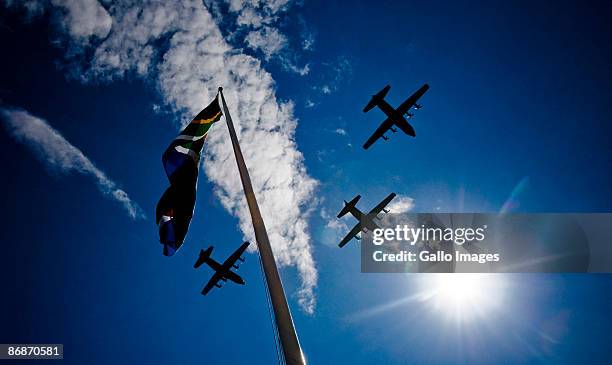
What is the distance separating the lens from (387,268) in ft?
66.7

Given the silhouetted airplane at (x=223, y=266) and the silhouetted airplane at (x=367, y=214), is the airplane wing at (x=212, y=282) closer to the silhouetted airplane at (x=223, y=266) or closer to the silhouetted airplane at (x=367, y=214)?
the silhouetted airplane at (x=223, y=266)

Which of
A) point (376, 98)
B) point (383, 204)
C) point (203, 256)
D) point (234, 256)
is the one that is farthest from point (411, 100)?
point (203, 256)

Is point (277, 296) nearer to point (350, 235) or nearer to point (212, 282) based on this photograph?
point (350, 235)

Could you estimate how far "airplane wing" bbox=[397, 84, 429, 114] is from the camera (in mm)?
22316

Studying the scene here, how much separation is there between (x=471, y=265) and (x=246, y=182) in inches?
731

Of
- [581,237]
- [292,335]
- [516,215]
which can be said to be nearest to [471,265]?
[516,215]

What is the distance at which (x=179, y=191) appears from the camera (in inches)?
294

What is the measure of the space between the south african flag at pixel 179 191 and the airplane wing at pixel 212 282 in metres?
20.9

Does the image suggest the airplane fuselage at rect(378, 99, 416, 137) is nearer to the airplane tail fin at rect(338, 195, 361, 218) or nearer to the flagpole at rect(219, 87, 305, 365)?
the airplane tail fin at rect(338, 195, 361, 218)

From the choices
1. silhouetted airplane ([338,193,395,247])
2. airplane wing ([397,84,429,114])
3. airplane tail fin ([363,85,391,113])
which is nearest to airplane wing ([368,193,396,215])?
silhouetted airplane ([338,193,395,247])

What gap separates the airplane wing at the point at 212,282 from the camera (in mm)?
27573

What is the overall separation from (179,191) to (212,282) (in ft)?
75.9

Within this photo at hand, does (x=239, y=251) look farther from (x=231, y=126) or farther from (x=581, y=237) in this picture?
(x=581, y=237)

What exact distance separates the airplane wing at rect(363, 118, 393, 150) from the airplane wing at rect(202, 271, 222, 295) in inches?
651
